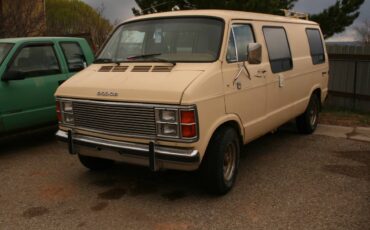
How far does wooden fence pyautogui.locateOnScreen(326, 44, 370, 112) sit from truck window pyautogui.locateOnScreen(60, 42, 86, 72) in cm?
679

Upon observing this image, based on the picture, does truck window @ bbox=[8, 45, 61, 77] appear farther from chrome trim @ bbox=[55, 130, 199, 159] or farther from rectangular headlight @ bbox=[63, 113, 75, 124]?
chrome trim @ bbox=[55, 130, 199, 159]

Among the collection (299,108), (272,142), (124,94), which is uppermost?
(124,94)

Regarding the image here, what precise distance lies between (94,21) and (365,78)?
12170 millimetres

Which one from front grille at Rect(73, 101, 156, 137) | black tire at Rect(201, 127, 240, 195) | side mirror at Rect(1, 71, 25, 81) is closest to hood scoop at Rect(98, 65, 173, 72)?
front grille at Rect(73, 101, 156, 137)

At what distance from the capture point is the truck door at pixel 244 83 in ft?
16.2

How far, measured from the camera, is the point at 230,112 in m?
4.89

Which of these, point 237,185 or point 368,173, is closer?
point 237,185

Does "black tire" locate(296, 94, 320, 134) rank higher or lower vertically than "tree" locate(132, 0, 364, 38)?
lower

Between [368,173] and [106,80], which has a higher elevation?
[106,80]

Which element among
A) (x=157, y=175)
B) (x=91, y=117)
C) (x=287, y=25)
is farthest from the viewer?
(x=287, y=25)

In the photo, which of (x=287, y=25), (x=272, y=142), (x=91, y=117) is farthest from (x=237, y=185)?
(x=287, y=25)

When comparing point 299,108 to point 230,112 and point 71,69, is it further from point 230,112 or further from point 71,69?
point 71,69

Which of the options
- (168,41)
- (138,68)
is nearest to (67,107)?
(138,68)

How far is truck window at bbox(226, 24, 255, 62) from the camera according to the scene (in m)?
5.05
